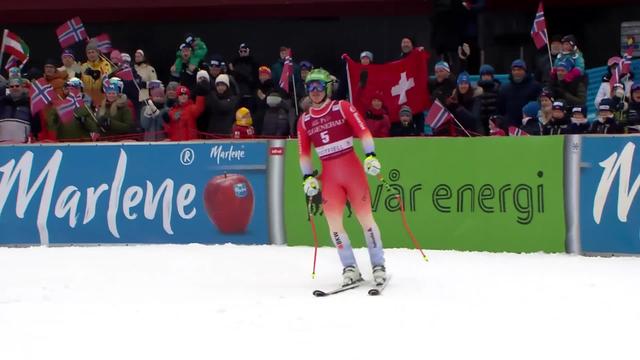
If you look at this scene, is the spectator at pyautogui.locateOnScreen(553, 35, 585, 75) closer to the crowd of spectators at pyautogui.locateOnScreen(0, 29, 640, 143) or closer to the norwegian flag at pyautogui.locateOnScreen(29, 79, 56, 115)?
the crowd of spectators at pyautogui.locateOnScreen(0, 29, 640, 143)

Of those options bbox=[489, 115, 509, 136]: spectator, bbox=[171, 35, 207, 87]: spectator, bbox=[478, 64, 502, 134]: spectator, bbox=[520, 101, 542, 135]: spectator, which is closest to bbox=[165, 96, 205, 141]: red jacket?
bbox=[171, 35, 207, 87]: spectator

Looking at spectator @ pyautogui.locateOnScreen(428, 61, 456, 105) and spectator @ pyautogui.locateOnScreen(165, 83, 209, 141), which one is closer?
spectator @ pyautogui.locateOnScreen(428, 61, 456, 105)

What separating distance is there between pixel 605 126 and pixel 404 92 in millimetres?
3196

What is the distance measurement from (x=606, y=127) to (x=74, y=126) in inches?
300

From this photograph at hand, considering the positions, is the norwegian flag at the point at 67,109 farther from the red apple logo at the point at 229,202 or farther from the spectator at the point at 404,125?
the spectator at the point at 404,125

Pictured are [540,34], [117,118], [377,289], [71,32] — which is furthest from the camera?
[71,32]

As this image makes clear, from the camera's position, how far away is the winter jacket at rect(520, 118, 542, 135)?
12.6m

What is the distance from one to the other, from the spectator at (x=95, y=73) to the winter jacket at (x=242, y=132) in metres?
2.98

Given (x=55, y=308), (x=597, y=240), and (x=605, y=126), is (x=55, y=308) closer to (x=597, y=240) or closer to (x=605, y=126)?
(x=597, y=240)

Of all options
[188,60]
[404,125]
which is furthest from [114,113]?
[404,125]

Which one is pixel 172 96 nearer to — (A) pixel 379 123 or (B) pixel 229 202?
(B) pixel 229 202

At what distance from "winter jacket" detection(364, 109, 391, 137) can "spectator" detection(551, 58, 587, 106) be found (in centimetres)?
230

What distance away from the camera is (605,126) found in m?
11.9

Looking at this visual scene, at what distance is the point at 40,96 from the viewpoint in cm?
1472
